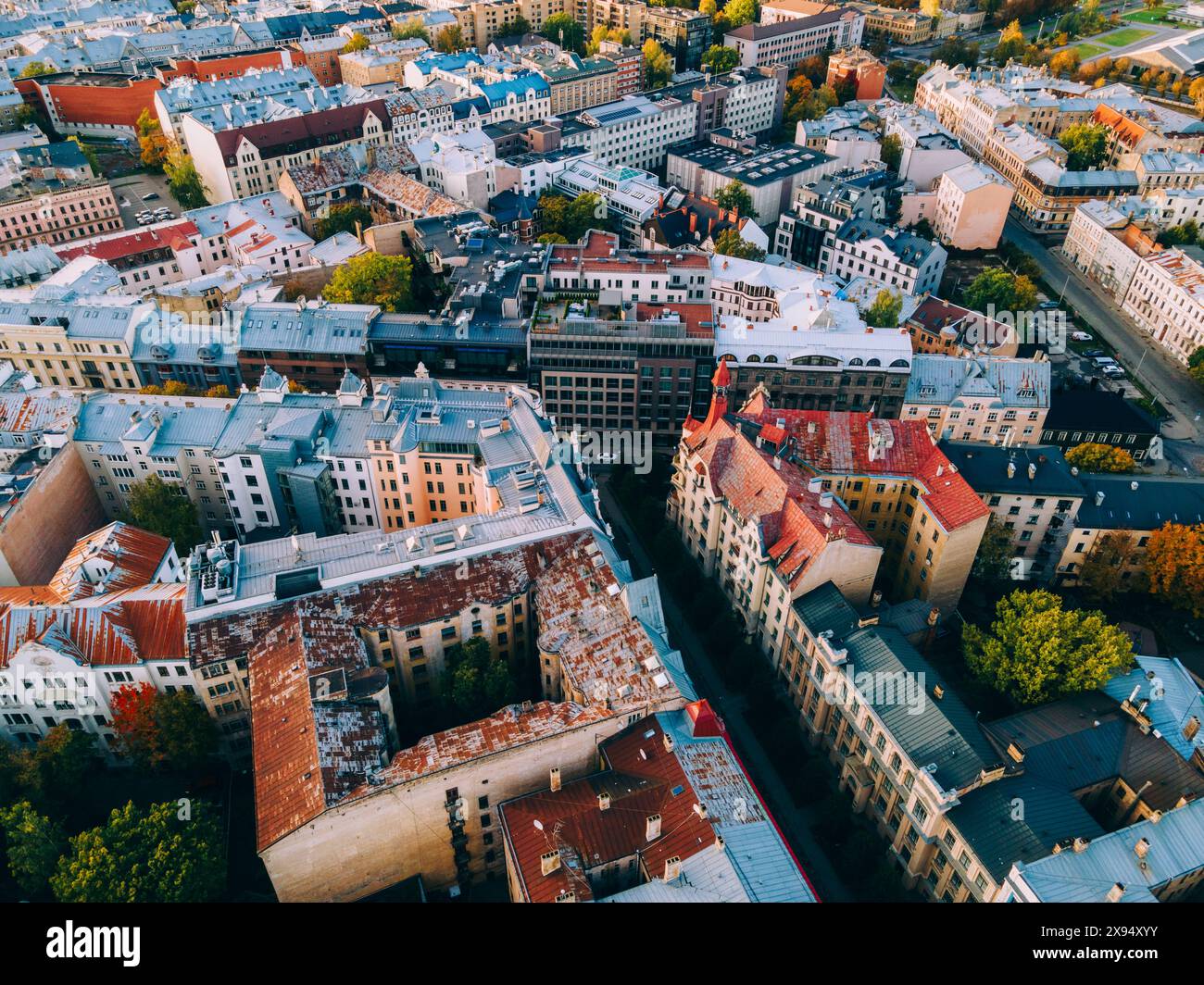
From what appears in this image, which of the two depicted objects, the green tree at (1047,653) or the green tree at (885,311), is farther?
the green tree at (885,311)

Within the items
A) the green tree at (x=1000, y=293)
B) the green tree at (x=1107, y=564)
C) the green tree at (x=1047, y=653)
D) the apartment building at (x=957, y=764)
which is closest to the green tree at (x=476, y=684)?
the apartment building at (x=957, y=764)

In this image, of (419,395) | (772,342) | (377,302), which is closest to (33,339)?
(377,302)

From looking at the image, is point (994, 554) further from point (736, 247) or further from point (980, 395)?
point (736, 247)

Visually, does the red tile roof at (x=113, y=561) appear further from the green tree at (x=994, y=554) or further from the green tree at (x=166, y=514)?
the green tree at (x=994, y=554)

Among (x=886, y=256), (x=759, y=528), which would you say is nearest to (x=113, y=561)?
(x=759, y=528)

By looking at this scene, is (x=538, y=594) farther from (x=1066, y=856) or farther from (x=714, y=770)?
(x=1066, y=856)

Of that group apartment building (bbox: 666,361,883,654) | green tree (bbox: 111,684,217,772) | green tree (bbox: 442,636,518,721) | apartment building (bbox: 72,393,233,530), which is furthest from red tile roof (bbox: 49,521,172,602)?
apartment building (bbox: 666,361,883,654)
